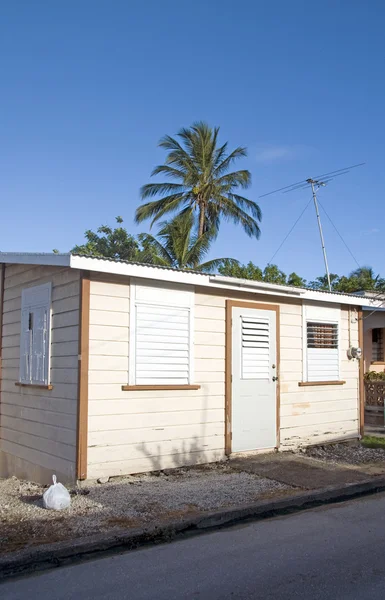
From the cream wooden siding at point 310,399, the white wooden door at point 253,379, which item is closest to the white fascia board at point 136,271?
the white wooden door at point 253,379

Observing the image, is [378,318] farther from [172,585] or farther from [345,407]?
[172,585]

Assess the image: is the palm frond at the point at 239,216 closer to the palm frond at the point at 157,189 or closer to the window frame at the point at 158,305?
the palm frond at the point at 157,189

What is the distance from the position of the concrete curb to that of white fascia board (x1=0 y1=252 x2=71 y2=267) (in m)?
3.30

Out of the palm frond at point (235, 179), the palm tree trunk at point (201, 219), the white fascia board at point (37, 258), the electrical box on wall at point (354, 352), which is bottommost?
the electrical box on wall at point (354, 352)

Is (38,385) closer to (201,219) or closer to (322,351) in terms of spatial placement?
(322,351)

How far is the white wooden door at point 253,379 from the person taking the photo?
906 cm

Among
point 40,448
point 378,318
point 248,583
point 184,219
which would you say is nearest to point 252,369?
point 40,448

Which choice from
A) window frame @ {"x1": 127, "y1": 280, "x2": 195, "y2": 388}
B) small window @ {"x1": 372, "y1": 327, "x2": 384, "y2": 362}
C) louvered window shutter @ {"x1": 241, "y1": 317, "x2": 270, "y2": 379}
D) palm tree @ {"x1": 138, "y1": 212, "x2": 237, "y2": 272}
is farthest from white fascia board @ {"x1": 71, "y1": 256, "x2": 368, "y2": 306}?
palm tree @ {"x1": 138, "y1": 212, "x2": 237, "y2": 272}

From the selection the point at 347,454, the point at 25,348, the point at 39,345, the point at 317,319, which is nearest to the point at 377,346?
the point at 317,319

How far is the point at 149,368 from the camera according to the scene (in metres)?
7.98

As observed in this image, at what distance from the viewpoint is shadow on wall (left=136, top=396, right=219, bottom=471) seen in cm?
790

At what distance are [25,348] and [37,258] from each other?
1.56 metres

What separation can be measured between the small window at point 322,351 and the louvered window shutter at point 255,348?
1.10 m

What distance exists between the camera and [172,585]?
4.29m
